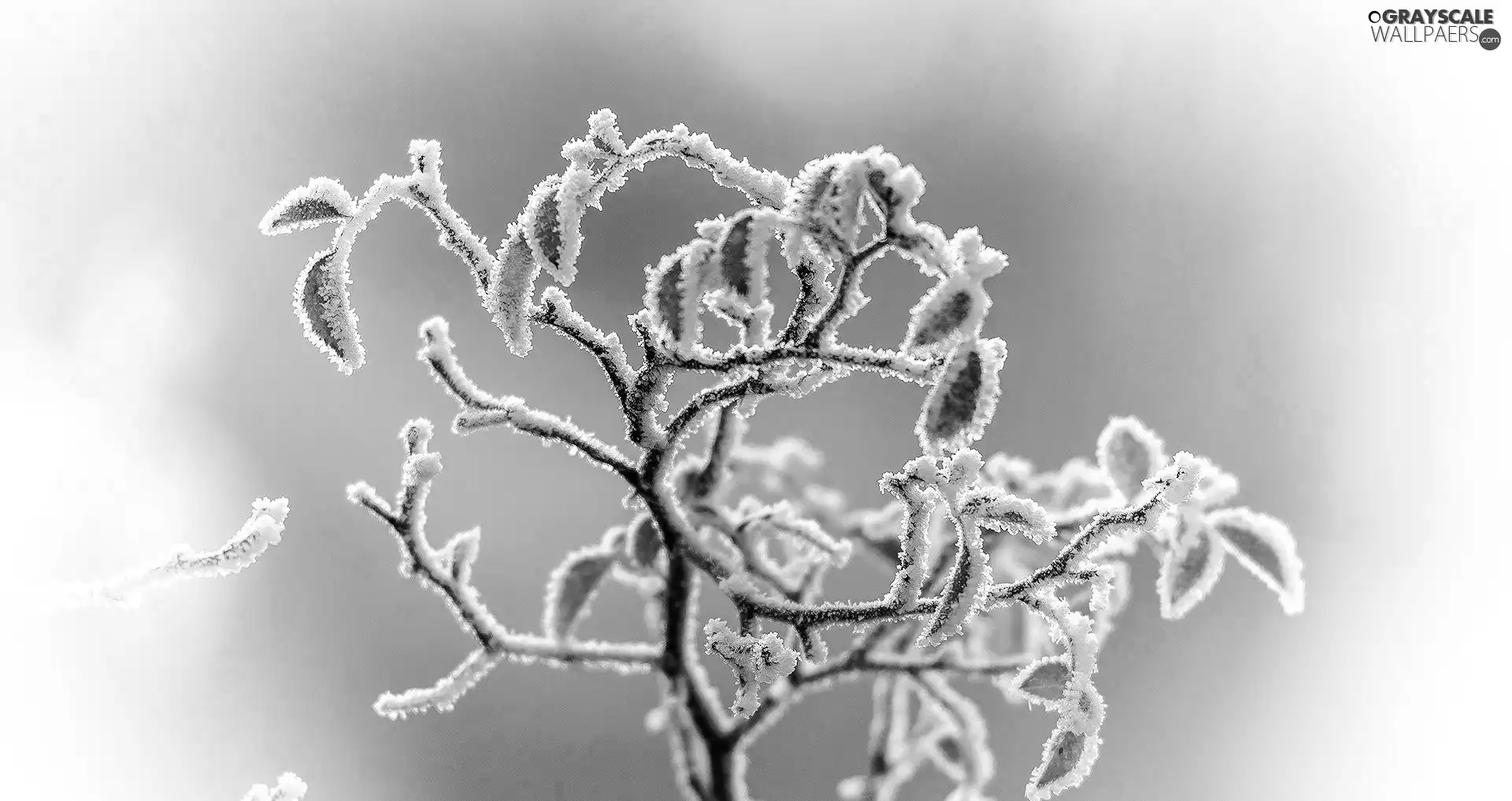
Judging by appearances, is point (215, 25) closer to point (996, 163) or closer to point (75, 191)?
point (75, 191)

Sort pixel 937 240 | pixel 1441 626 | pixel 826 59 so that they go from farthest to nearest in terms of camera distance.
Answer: pixel 826 59 < pixel 1441 626 < pixel 937 240

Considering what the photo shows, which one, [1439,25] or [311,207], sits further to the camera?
[1439,25]

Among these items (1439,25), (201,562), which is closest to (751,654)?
(201,562)

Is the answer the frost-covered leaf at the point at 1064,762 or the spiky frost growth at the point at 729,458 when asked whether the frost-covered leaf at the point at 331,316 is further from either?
the frost-covered leaf at the point at 1064,762

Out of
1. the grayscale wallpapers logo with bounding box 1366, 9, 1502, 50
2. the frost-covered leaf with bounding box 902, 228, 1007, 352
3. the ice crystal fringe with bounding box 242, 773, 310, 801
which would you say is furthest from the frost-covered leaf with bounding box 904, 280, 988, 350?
the grayscale wallpapers logo with bounding box 1366, 9, 1502, 50

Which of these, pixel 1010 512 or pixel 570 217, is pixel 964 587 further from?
pixel 570 217

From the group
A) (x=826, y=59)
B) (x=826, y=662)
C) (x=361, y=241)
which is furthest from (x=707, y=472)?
(x=826, y=59)
